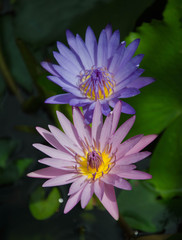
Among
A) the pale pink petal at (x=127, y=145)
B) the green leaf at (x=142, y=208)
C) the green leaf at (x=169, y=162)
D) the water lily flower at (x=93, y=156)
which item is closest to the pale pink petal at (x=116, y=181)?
the water lily flower at (x=93, y=156)

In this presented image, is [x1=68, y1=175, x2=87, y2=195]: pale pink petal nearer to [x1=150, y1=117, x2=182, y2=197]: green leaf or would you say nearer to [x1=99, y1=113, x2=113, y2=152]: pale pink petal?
[x1=99, y1=113, x2=113, y2=152]: pale pink petal

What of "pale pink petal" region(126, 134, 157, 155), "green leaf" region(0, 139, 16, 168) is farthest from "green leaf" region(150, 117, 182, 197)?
"green leaf" region(0, 139, 16, 168)

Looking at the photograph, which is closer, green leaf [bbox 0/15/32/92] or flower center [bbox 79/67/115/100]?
flower center [bbox 79/67/115/100]

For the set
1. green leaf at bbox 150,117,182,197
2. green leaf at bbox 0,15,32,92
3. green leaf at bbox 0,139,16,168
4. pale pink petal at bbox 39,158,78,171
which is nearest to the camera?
pale pink petal at bbox 39,158,78,171

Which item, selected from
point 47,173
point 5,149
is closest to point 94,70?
point 47,173

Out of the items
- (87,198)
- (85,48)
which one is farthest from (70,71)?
(87,198)

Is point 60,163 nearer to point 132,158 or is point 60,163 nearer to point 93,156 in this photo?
point 93,156

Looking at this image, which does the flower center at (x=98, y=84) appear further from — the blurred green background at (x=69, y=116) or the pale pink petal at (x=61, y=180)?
the pale pink petal at (x=61, y=180)
